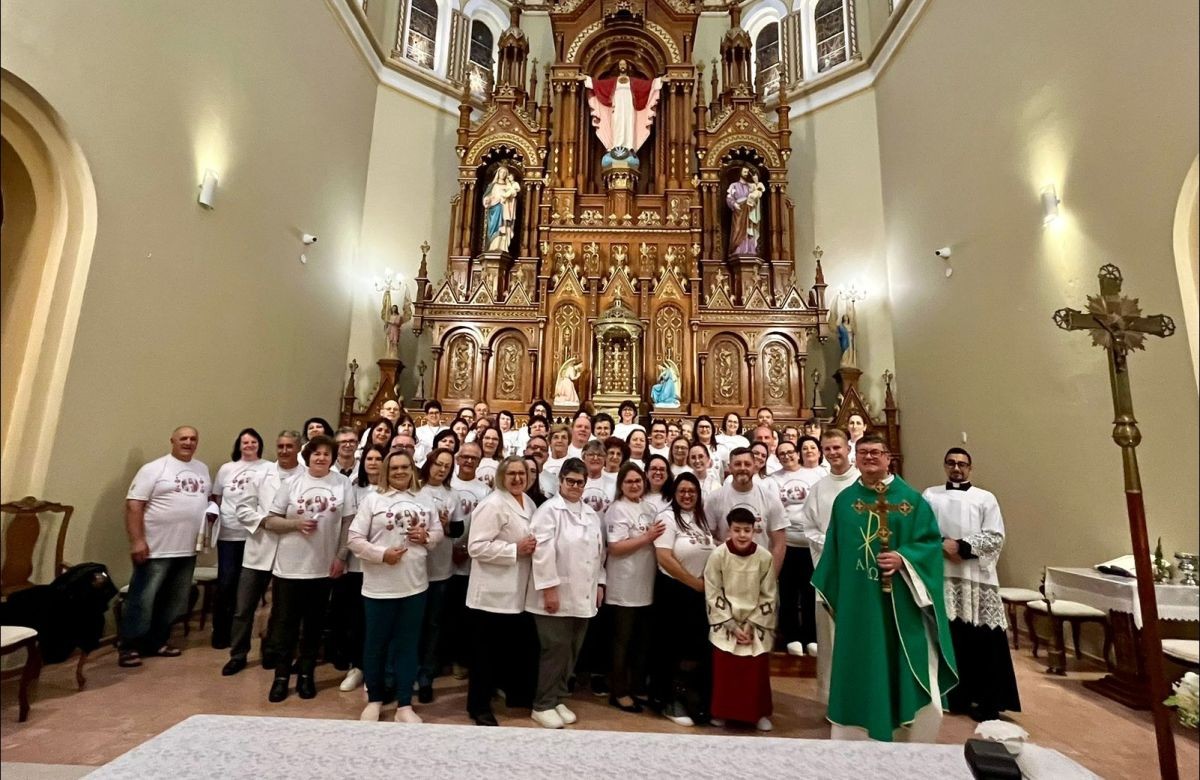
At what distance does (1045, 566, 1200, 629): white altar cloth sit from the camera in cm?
344

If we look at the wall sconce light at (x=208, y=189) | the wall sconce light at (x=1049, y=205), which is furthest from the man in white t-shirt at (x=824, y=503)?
the wall sconce light at (x=208, y=189)

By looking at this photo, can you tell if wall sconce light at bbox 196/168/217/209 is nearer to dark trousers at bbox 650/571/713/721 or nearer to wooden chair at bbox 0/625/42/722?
wooden chair at bbox 0/625/42/722

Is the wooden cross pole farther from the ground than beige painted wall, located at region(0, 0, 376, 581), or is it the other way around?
beige painted wall, located at region(0, 0, 376, 581)

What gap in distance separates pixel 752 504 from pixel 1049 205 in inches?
161

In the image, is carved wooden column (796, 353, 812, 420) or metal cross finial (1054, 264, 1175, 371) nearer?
metal cross finial (1054, 264, 1175, 371)

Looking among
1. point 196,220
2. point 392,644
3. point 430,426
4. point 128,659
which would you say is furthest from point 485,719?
point 196,220

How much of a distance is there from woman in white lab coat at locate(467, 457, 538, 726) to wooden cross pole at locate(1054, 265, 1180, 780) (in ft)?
9.08

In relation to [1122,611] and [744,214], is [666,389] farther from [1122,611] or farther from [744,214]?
[1122,611]

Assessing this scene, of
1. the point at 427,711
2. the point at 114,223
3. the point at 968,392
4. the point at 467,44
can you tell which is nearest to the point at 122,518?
the point at 114,223

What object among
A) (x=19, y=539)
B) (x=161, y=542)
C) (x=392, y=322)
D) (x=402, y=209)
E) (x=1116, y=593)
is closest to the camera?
(x=19, y=539)

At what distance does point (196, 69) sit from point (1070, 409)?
838 centimetres

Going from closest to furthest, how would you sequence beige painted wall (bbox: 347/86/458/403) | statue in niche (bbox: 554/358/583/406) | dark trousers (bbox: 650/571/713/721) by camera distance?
dark trousers (bbox: 650/571/713/721), statue in niche (bbox: 554/358/583/406), beige painted wall (bbox: 347/86/458/403)

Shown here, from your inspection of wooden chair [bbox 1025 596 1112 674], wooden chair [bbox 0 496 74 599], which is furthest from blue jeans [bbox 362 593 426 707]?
wooden chair [bbox 1025 596 1112 674]

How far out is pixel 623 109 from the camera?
11.6 meters
